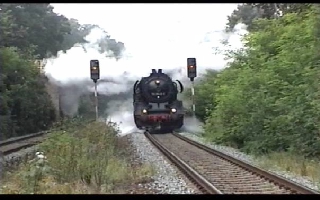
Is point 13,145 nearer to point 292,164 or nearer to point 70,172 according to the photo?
point 70,172

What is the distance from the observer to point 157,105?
86.8ft

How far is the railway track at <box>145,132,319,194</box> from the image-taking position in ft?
30.3

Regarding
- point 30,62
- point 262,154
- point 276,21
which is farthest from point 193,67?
point 262,154

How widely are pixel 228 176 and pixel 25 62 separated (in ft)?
60.6

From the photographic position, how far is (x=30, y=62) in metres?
29.2

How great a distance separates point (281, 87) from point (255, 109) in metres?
1.30

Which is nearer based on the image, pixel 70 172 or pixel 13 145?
pixel 70 172

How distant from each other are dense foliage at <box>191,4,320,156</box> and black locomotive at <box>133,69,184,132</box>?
487cm

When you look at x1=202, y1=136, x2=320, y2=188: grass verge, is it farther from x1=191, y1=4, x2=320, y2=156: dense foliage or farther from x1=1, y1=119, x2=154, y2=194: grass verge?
x1=1, y1=119, x2=154, y2=194: grass verge

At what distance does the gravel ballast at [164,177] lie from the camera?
31.8 feet

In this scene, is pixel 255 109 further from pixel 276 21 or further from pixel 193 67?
pixel 193 67

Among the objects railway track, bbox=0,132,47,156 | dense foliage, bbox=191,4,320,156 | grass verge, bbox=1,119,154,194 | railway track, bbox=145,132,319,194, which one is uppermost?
dense foliage, bbox=191,4,320,156

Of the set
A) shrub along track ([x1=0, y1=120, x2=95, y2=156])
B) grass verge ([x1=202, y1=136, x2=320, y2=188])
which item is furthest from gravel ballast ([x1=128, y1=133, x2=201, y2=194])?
shrub along track ([x1=0, y1=120, x2=95, y2=156])

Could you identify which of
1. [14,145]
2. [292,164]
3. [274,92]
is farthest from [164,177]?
[14,145]
